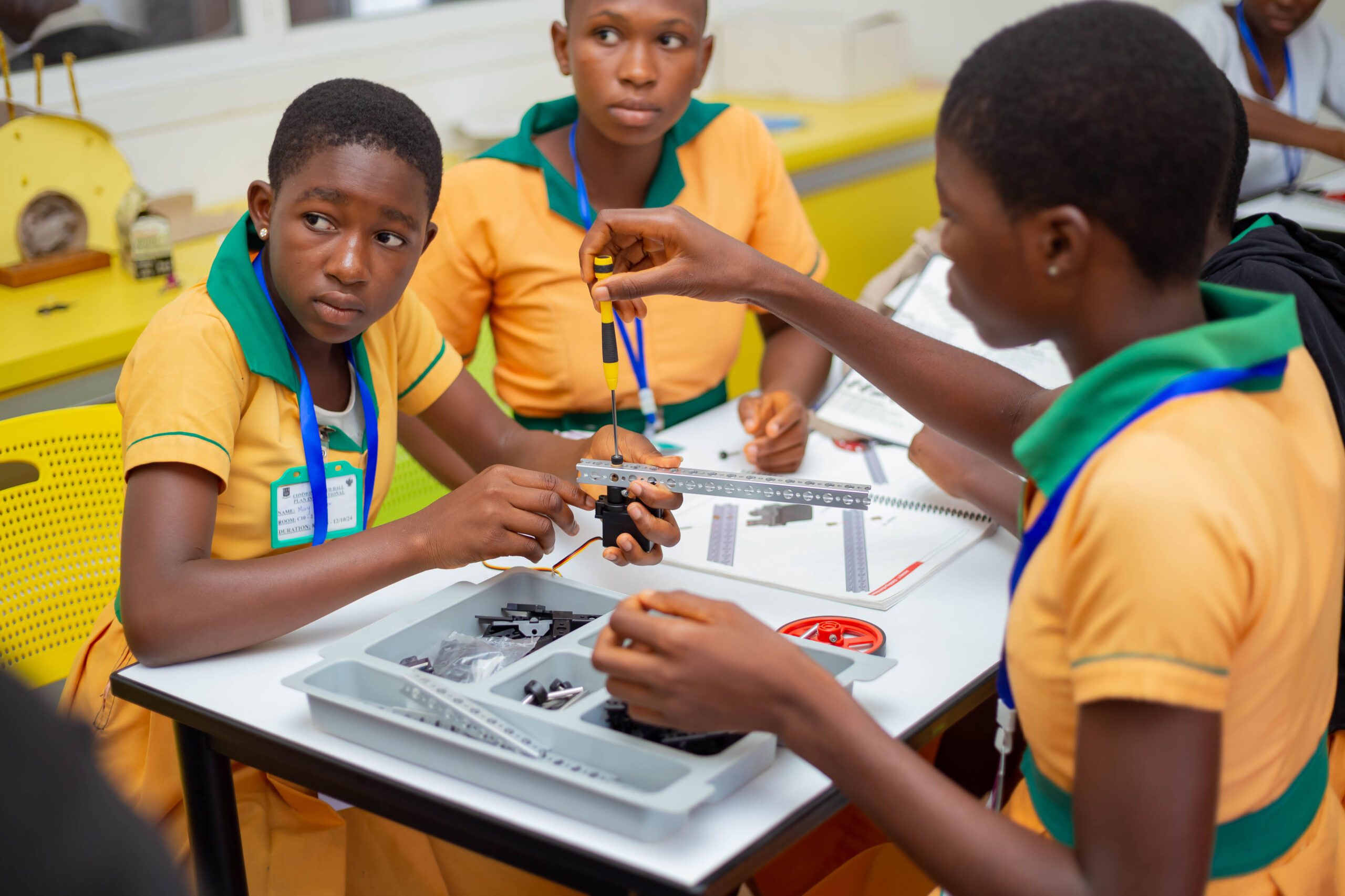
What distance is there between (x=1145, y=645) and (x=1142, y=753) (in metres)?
0.08

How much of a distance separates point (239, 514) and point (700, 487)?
57 centimetres

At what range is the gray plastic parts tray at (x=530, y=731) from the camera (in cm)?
97

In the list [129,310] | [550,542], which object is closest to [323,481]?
[550,542]

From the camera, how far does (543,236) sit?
6.93 feet

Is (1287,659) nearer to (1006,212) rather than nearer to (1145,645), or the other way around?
(1145,645)

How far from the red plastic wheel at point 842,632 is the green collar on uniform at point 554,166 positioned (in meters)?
→ 1.01

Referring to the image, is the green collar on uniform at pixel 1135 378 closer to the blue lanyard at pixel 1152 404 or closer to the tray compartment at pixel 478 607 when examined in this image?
the blue lanyard at pixel 1152 404

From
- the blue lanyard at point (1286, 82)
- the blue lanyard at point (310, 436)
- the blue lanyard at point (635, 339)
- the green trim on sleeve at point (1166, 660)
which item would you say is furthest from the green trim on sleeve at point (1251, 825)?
the blue lanyard at point (1286, 82)

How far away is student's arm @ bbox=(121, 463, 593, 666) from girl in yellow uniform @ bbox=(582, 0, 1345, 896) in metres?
0.37

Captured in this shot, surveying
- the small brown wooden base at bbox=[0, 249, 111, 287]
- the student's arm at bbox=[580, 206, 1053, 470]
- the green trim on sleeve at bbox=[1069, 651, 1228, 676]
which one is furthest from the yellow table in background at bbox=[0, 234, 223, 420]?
the green trim on sleeve at bbox=[1069, 651, 1228, 676]

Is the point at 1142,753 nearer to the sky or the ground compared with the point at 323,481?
nearer to the sky

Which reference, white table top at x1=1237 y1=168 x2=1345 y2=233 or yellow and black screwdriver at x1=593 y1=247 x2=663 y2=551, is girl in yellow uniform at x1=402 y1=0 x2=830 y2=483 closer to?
yellow and black screwdriver at x1=593 y1=247 x2=663 y2=551

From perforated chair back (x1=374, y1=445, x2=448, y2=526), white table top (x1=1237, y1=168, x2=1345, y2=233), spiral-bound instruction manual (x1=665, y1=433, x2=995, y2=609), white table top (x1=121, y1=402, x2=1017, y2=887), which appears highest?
white table top (x1=1237, y1=168, x2=1345, y2=233)

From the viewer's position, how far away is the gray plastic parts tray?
971 mm
